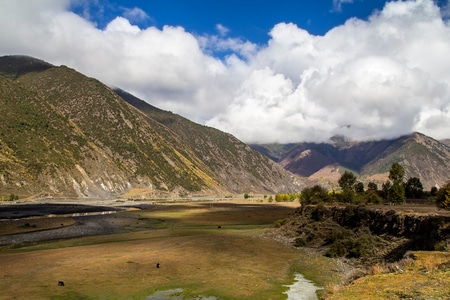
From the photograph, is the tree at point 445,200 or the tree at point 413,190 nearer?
the tree at point 445,200

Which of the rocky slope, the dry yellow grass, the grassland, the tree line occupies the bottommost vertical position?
the dry yellow grass

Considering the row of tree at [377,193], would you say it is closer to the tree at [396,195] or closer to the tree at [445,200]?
the tree at [396,195]

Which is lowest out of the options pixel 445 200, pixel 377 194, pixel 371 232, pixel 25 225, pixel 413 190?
pixel 25 225

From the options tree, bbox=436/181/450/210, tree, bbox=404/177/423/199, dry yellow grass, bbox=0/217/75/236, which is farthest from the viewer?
tree, bbox=404/177/423/199

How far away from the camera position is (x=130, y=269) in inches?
1223

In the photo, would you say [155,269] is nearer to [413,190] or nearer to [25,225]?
[25,225]

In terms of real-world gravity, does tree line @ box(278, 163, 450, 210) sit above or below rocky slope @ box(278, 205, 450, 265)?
above

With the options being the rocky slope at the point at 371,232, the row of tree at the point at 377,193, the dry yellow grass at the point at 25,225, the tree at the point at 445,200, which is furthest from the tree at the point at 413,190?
the dry yellow grass at the point at 25,225

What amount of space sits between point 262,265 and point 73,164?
177133mm

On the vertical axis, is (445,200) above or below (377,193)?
above

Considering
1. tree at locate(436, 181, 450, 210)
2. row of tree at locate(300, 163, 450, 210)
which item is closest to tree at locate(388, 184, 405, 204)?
row of tree at locate(300, 163, 450, 210)

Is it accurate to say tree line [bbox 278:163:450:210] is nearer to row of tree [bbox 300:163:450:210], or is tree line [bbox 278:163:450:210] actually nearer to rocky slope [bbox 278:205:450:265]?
row of tree [bbox 300:163:450:210]

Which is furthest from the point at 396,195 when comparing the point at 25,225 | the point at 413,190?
the point at 25,225

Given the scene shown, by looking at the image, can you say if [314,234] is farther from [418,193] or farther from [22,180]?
[22,180]
